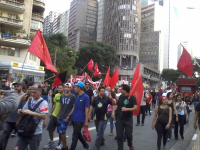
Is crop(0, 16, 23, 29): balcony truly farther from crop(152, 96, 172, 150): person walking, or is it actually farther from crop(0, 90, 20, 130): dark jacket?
crop(0, 90, 20, 130): dark jacket

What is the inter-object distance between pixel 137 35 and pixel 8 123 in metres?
65.7

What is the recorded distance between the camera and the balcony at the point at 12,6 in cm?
2526

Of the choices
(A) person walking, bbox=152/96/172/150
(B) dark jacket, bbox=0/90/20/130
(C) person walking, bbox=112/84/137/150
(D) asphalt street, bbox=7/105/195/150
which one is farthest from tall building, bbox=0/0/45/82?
(B) dark jacket, bbox=0/90/20/130

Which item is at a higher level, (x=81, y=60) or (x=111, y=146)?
(x=81, y=60)

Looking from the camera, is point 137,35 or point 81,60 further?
point 137,35

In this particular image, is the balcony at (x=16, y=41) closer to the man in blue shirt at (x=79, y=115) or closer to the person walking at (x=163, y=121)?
the man in blue shirt at (x=79, y=115)

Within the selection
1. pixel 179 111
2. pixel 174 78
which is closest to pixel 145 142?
pixel 179 111

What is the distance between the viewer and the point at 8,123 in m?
4.50

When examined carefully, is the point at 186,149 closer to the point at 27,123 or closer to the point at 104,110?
the point at 104,110

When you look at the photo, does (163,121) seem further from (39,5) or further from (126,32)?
(126,32)

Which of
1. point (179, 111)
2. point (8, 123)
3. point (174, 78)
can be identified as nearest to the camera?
point (8, 123)

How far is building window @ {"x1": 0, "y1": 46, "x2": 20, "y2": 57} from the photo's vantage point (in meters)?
25.5

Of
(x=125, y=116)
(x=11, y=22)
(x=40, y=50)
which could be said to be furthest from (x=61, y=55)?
(x=125, y=116)

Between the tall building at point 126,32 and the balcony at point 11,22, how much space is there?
39819 mm
